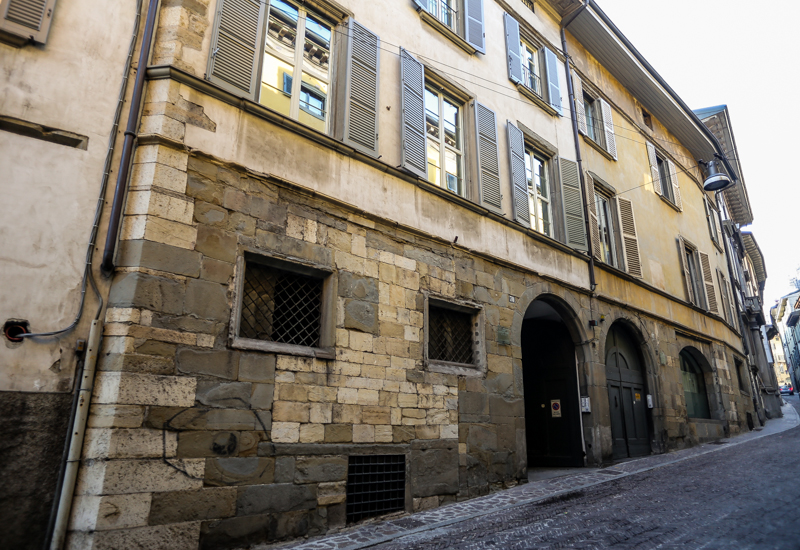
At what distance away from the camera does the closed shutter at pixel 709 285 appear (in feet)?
50.2

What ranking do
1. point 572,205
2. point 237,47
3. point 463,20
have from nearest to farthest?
point 237,47 → point 463,20 → point 572,205

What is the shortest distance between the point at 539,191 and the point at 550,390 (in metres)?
3.92

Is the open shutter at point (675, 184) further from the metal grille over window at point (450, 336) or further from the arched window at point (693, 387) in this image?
the metal grille over window at point (450, 336)

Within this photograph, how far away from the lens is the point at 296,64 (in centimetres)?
616

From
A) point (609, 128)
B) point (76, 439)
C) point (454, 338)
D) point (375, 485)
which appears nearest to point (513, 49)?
point (609, 128)

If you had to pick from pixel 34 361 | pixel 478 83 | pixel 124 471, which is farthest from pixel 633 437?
pixel 34 361

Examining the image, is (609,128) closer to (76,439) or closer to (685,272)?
(685,272)

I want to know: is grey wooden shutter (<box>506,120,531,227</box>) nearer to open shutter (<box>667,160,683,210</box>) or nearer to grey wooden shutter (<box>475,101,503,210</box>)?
grey wooden shutter (<box>475,101,503,210</box>)

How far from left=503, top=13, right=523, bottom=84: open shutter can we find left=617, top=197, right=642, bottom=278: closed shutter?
431cm

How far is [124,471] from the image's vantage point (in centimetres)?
393

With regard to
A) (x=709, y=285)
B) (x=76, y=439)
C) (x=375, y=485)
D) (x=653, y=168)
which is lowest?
(x=375, y=485)

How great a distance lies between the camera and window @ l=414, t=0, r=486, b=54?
8.48 m

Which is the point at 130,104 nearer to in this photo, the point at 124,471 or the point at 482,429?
the point at 124,471

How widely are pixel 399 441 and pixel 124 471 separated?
2921 millimetres
